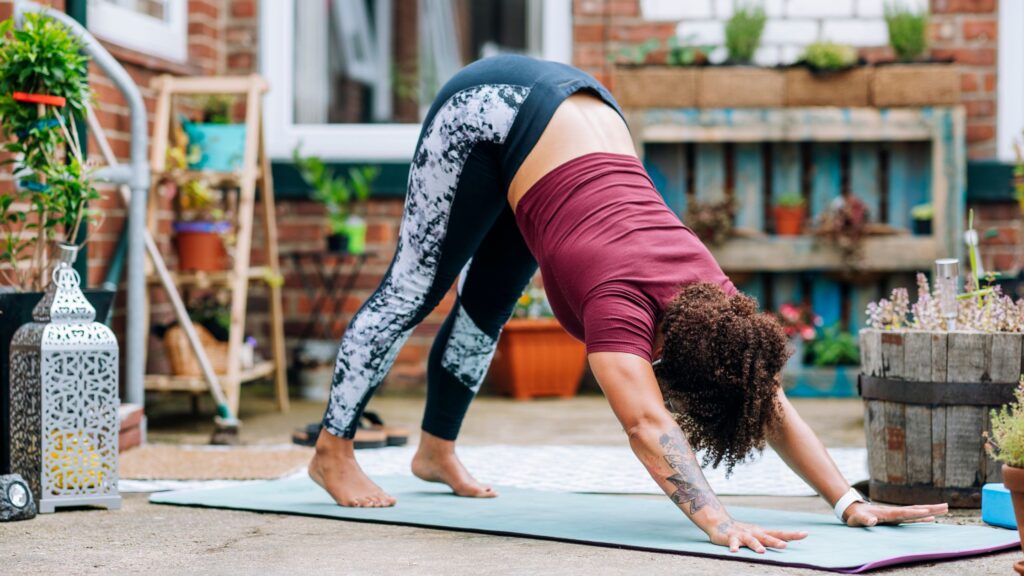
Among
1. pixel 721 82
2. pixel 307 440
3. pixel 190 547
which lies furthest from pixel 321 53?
pixel 190 547

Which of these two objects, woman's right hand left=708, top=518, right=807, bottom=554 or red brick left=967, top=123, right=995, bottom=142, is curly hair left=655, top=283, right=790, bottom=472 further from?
red brick left=967, top=123, right=995, bottom=142

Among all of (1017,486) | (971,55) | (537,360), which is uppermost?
(971,55)

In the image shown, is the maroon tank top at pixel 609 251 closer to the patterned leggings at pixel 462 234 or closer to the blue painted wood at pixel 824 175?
the patterned leggings at pixel 462 234

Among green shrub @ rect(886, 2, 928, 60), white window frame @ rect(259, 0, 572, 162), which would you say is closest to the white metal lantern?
white window frame @ rect(259, 0, 572, 162)

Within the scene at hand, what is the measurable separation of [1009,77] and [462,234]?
3783 mm

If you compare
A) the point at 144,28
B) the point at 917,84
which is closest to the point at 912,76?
the point at 917,84

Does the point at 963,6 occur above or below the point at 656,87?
above

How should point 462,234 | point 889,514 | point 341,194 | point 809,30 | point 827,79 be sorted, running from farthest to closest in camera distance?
point 809,30 < point 827,79 < point 341,194 < point 462,234 < point 889,514

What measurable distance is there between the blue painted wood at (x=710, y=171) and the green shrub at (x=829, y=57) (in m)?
0.54

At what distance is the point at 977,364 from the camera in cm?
314

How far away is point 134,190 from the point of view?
4.21 m

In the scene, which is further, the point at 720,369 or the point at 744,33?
the point at 744,33

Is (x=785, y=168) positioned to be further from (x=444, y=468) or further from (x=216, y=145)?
(x=444, y=468)

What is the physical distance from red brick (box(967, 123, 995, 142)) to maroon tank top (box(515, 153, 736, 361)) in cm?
348
